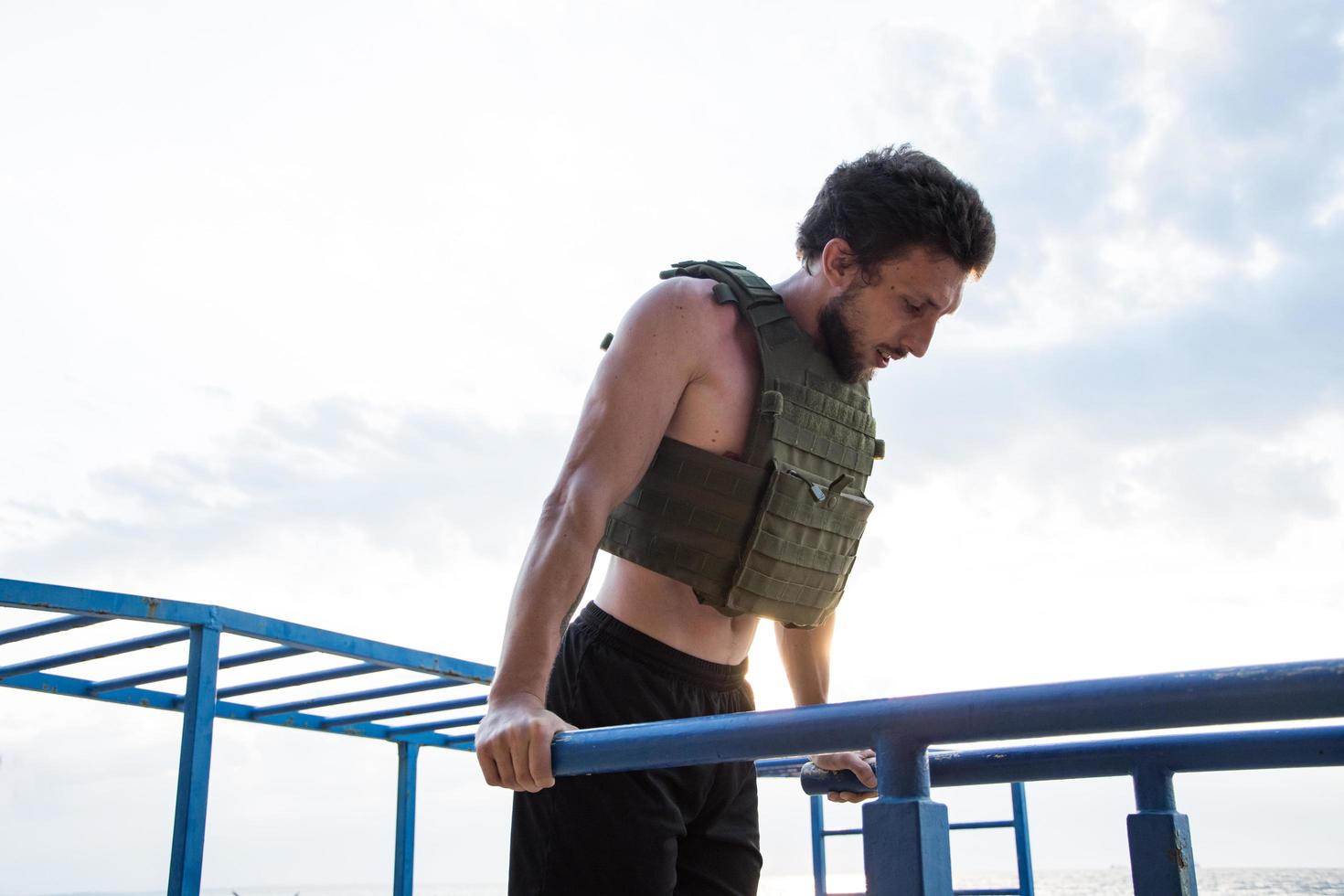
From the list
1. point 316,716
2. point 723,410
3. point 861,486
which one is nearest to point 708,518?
point 723,410

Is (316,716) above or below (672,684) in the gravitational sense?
above

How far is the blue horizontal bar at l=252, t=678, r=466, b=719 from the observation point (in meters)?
5.03

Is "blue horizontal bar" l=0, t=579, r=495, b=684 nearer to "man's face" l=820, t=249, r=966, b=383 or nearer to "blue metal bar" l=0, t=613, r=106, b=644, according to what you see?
"blue metal bar" l=0, t=613, r=106, b=644

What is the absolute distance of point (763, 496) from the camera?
6.82ft

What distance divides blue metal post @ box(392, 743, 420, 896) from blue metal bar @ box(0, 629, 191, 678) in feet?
7.15

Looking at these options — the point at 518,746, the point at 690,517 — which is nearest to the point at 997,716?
the point at 518,746

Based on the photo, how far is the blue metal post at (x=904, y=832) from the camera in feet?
3.04

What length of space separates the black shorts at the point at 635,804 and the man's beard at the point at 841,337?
62cm

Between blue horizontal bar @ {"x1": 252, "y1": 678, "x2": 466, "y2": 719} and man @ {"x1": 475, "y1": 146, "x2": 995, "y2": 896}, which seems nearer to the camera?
man @ {"x1": 475, "y1": 146, "x2": 995, "y2": 896}

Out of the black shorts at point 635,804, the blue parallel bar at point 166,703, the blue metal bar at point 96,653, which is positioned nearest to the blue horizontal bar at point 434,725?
the blue parallel bar at point 166,703

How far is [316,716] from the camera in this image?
5691mm

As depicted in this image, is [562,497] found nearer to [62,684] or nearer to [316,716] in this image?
[62,684]

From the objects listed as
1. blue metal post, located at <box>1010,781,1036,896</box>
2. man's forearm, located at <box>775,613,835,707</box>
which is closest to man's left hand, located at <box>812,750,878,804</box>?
man's forearm, located at <box>775,613,835,707</box>

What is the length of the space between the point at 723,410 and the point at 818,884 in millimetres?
4824
